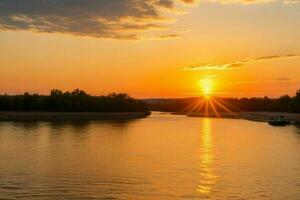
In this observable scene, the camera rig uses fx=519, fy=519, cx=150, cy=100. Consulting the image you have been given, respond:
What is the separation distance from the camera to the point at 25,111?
154 m

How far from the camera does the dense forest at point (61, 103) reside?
15625 centimetres

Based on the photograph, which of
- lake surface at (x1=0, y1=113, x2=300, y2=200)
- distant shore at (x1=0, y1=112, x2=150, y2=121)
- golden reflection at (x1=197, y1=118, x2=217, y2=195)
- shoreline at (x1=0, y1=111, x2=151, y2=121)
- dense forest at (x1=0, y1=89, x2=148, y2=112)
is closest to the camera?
lake surface at (x1=0, y1=113, x2=300, y2=200)

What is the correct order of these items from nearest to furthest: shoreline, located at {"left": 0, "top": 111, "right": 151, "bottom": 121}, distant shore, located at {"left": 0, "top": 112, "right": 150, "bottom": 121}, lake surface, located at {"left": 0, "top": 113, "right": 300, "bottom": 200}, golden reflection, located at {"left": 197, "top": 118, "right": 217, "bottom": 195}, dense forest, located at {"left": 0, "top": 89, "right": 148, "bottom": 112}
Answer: lake surface, located at {"left": 0, "top": 113, "right": 300, "bottom": 200}, golden reflection, located at {"left": 197, "top": 118, "right": 217, "bottom": 195}, shoreline, located at {"left": 0, "top": 111, "right": 151, "bottom": 121}, distant shore, located at {"left": 0, "top": 112, "right": 150, "bottom": 121}, dense forest, located at {"left": 0, "top": 89, "right": 148, "bottom": 112}

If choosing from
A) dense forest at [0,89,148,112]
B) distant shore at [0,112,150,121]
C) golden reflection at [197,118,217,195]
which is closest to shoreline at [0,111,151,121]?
distant shore at [0,112,150,121]

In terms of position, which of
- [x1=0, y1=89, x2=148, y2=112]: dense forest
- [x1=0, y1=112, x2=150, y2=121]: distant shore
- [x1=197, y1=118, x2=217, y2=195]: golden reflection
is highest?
[x1=0, y1=89, x2=148, y2=112]: dense forest

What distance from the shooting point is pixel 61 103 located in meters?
160

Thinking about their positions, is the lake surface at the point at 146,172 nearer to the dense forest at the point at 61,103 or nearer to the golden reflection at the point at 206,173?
the golden reflection at the point at 206,173

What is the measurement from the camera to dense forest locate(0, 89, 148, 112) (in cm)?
15625

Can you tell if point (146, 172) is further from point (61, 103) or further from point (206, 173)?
point (61, 103)

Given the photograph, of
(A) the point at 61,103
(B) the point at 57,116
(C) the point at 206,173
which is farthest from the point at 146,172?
(A) the point at 61,103

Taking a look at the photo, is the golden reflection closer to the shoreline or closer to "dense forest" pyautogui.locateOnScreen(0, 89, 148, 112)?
the shoreline

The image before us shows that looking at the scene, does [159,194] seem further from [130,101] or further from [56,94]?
[130,101]

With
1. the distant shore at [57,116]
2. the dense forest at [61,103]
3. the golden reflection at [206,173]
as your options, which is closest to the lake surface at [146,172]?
the golden reflection at [206,173]

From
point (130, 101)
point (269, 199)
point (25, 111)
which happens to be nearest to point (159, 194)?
point (269, 199)
